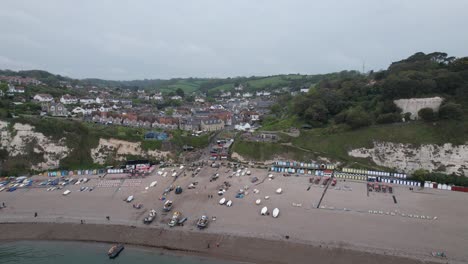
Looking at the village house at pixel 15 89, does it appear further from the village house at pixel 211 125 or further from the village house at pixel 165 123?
the village house at pixel 211 125

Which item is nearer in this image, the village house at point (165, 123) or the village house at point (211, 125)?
the village house at point (165, 123)

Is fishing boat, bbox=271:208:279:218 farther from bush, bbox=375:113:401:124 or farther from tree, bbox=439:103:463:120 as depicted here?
tree, bbox=439:103:463:120

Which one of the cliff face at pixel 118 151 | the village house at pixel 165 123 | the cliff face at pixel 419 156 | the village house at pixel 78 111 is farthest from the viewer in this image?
the village house at pixel 78 111

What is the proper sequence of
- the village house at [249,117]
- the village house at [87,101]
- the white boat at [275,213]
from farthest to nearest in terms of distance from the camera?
1. the village house at [87,101]
2. the village house at [249,117]
3. the white boat at [275,213]

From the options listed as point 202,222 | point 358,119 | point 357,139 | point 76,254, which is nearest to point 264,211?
point 202,222

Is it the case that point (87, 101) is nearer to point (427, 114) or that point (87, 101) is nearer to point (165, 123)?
point (165, 123)

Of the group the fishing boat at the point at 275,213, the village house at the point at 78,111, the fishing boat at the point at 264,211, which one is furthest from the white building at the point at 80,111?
the fishing boat at the point at 275,213

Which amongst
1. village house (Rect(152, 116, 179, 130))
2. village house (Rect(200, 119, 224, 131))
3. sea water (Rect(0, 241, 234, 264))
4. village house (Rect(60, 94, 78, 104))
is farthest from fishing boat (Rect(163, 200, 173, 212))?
village house (Rect(60, 94, 78, 104))
